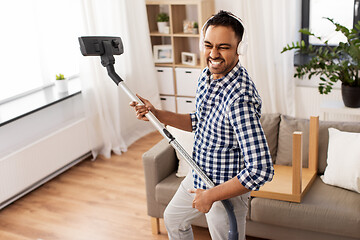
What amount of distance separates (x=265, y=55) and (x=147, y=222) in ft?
6.92

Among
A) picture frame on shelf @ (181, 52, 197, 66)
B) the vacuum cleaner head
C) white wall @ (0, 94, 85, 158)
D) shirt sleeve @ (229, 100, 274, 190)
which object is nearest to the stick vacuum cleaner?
the vacuum cleaner head

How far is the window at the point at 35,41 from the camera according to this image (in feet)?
12.8

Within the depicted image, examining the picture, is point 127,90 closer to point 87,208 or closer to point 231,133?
point 231,133

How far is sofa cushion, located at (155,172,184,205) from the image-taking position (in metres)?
2.97

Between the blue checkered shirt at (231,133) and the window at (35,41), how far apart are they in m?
2.44

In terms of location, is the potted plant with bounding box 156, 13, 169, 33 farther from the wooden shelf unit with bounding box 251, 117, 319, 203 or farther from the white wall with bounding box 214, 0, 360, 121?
the wooden shelf unit with bounding box 251, 117, 319, 203

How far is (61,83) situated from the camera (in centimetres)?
414

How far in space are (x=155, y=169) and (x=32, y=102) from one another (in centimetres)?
141

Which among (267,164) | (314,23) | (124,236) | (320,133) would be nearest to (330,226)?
(320,133)

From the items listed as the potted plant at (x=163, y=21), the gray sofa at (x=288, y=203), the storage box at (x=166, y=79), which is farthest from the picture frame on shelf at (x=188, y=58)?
the gray sofa at (x=288, y=203)

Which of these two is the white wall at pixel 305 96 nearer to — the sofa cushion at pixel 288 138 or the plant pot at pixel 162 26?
the plant pot at pixel 162 26

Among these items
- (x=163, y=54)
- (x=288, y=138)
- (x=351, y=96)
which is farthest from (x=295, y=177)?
(x=163, y=54)

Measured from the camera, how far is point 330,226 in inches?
102

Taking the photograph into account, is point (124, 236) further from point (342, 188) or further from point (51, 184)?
point (342, 188)
